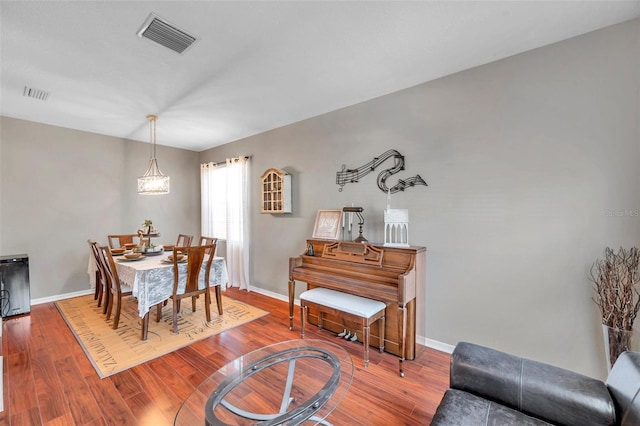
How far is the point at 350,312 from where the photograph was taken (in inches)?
95.6

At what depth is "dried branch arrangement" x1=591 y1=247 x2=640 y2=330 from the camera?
176cm

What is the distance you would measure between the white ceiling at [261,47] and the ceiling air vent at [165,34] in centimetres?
5

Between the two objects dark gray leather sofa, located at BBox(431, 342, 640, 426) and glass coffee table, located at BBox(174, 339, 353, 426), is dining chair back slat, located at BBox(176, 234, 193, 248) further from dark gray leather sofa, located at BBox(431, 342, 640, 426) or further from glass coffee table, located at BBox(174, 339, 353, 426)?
dark gray leather sofa, located at BBox(431, 342, 640, 426)

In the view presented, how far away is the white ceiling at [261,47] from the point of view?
1764mm

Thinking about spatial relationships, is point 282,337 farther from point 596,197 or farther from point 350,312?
point 596,197

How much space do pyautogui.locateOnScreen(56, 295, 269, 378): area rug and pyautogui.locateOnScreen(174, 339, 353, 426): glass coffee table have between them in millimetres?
1445

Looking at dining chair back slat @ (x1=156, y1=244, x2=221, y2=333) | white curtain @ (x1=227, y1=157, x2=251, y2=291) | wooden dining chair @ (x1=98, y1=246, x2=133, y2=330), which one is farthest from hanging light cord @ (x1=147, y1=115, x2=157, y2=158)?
dining chair back slat @ (x1=156, y1=244, x2=221, y2=333)

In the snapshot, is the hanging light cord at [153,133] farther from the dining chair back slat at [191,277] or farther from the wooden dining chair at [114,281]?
the dining chair back slat at [191,277]

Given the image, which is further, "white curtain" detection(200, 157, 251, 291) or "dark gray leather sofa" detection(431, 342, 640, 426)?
"white curtain" detection(200, 157, 251, 291)

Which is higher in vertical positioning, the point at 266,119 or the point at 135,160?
the point at 266,119

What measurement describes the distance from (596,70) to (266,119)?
3357 millimetres

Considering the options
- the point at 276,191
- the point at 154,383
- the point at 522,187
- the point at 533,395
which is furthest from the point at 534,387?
the point at 276,191

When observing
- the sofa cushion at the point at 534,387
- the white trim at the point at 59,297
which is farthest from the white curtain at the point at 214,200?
the sofa cushion at the point at 534,387

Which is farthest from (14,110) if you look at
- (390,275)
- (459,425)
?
(459,425)
